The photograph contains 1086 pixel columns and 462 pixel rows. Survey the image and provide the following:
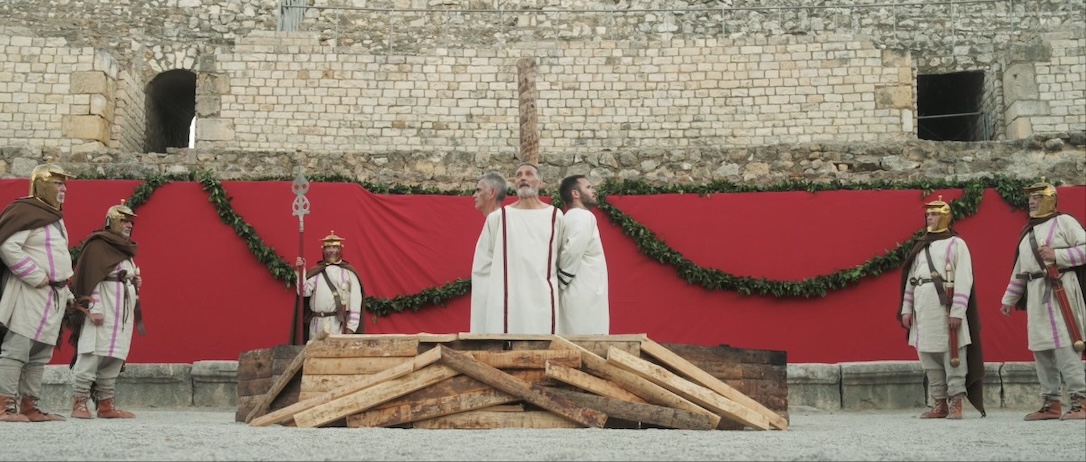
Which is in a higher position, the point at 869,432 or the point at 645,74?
the point at 645,74

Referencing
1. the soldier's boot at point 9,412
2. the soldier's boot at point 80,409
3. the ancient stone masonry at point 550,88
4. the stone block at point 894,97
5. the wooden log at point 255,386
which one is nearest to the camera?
the soldier's boot at point 9,412

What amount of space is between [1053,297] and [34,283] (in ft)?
20.6

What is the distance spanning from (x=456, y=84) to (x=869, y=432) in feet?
39.0

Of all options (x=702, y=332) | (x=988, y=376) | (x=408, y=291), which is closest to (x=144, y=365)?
(x=408, y=291)

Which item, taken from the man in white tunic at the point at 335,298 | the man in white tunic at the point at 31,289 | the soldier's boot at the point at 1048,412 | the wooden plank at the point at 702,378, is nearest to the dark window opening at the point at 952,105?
the soldier's boot at the point at 1048,412

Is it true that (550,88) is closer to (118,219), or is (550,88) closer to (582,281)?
(118,219)

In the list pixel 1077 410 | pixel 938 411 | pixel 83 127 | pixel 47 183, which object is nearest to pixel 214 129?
pixel 83 127

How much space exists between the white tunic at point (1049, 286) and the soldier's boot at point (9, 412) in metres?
6.17

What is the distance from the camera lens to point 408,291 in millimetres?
11453

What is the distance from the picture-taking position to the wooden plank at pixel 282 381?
6.34m

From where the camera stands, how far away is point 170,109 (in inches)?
831

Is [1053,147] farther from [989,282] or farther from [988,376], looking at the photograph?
[988,376]

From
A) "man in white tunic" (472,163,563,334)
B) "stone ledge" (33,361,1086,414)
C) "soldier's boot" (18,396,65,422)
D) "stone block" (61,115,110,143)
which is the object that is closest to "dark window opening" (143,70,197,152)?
"stone block" (61,115,110,143)

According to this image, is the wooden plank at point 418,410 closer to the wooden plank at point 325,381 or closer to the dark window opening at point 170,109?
the wooden plank at point 325,381
